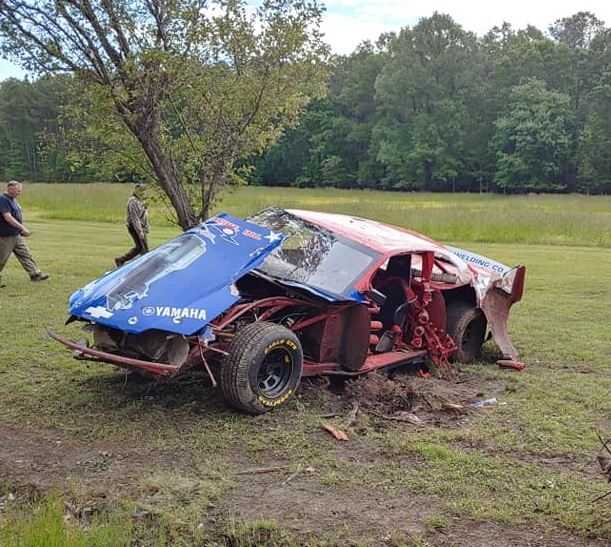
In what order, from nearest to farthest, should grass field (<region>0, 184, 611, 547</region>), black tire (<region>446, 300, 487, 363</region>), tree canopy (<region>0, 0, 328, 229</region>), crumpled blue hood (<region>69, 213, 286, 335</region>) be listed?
grass field (<region>0, 184, 611, 547</region>)
crumpled blue hood (<region>69, 213, 286, 335</region>)
black tire (<region>446, 300, 487, 363</region>)
tree canopy (<region>0, 0, 328, 229</region>)

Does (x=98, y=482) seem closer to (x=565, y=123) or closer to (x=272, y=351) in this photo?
(x=272, y=351)

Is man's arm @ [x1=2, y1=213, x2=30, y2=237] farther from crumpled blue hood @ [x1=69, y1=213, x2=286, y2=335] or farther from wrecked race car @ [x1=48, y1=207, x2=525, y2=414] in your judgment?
crumpled blue hood @ [x1=69, y1=213, x2=286, y2=335]

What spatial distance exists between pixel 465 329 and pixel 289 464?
3.53m

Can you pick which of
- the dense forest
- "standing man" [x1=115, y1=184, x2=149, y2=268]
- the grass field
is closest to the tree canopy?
"standing man" [x1=115, y1=184, x2=149, y2=268]

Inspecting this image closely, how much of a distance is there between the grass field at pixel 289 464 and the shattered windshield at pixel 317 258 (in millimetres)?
973

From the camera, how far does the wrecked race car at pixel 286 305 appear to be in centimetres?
538

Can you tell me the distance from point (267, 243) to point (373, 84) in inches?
3195

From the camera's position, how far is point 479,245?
21344 mm

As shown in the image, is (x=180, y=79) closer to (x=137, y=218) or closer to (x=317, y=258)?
(x=137, y=218)

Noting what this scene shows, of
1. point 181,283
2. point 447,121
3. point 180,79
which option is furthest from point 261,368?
point 447,121

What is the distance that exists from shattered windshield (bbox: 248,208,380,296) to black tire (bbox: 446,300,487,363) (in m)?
1.61

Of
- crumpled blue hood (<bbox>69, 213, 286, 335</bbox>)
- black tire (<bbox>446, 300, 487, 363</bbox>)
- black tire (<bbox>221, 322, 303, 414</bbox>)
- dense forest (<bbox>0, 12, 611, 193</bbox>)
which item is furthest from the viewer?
dense forest (<bbox>0, 12, 611, 193</bbox>)

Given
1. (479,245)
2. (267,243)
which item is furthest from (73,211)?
(267,243)

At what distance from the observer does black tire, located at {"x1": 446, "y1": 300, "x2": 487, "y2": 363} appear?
7.59 meters
